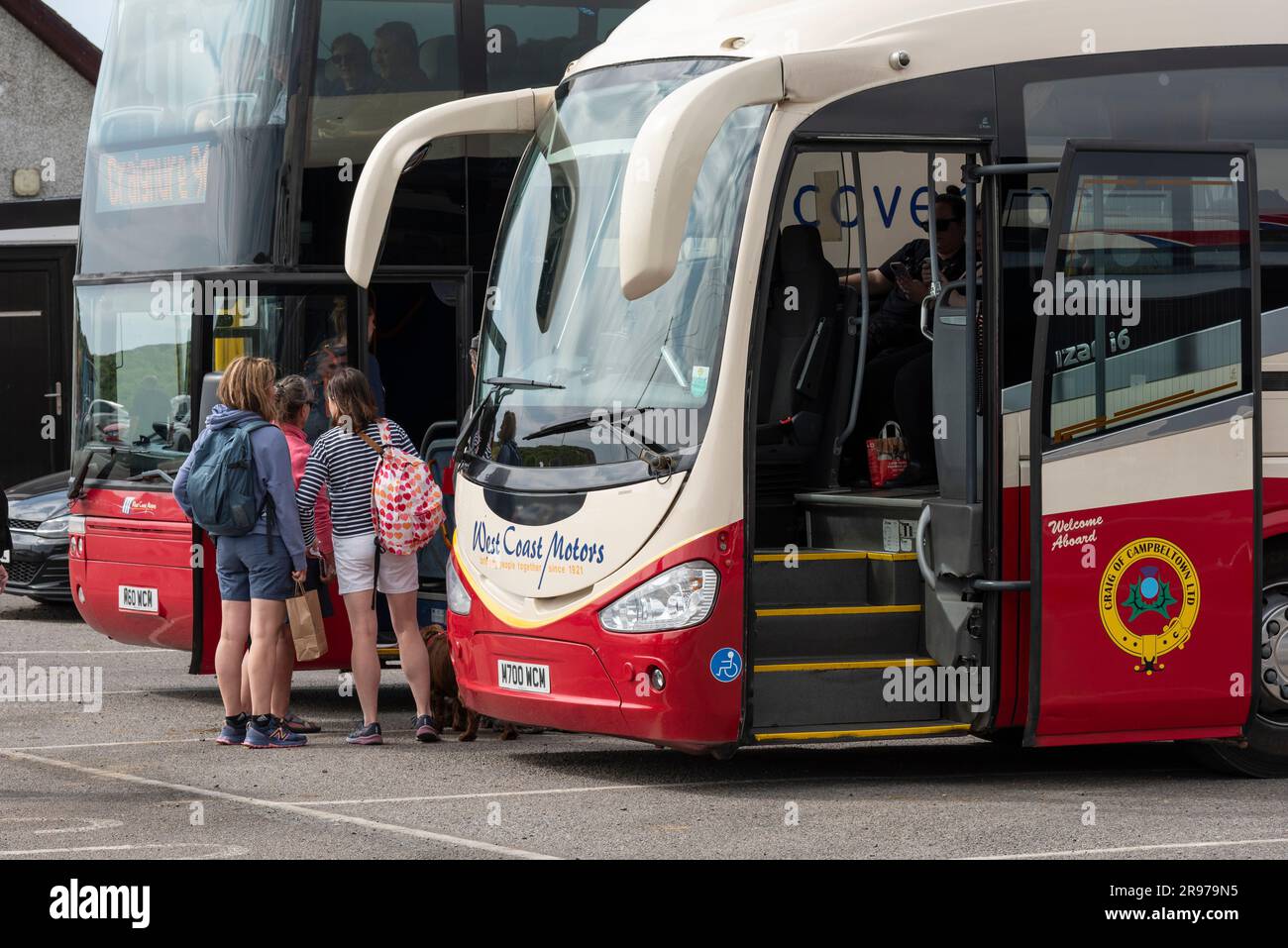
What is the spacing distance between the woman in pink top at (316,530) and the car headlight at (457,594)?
107 centimetres

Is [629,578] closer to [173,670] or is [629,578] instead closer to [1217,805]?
[1217,805]

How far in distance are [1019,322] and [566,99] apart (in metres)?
2.31

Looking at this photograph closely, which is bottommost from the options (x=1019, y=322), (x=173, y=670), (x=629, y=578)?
(x=173, y=670)

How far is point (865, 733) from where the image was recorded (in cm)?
867

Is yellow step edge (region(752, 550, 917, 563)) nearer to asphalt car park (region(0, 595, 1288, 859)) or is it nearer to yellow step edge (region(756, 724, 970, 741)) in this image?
yellow step edge (region(756, 724, 970, 741))

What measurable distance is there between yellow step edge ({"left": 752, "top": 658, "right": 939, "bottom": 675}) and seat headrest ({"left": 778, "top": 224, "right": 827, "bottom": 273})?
2.04 meters

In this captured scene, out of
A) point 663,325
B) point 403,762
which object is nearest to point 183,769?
point 403,762

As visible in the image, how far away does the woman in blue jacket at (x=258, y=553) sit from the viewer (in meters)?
9.95

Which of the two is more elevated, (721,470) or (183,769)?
(721,470)

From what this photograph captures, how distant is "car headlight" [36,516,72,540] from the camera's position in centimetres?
1627

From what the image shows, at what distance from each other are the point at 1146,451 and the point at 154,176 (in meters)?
5.77

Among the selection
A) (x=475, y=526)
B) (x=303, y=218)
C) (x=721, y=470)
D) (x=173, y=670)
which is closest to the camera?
(x=721, y=470)

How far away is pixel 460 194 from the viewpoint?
1146 centimetres
